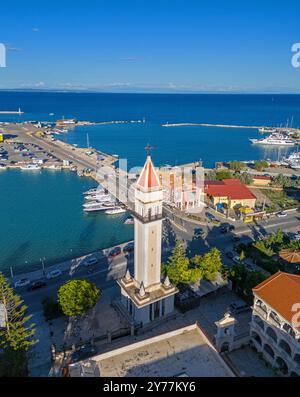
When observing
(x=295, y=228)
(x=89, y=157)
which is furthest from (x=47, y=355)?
(x=89, y=157)

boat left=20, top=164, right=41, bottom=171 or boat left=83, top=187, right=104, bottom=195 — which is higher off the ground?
boat left=20, top=164, right=41, bottom=171

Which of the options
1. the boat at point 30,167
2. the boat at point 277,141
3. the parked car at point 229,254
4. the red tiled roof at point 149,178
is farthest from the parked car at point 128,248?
the boat at point 277,141

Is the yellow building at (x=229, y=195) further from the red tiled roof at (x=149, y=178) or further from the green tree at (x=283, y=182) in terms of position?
the red tiled roof at (x=149, y=178)

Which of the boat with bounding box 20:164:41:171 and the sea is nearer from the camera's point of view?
the sea

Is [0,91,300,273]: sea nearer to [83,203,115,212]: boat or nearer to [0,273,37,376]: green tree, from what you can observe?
[83,203,115,212]: boat

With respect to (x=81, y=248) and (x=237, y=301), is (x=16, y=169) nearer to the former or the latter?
(x=81, y=248)

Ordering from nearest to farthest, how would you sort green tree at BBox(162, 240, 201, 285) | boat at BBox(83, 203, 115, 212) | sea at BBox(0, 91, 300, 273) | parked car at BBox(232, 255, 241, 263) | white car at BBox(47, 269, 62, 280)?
1. green tree at BBox(162, 240, 201, 285)
2. white car at BBox(47, 269, 62, 280)
3. parked car at BBox(232, 255, 241, 263)
4. sea at BBox(0, 91, 300, 273)
5. boat at BBox(83, 203, 115, 212)

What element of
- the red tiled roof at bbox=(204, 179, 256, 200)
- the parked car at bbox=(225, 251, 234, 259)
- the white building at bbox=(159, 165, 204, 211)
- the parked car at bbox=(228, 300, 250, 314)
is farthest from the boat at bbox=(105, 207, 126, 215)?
the parked car at bbox=(228, 300, 250, 314)
